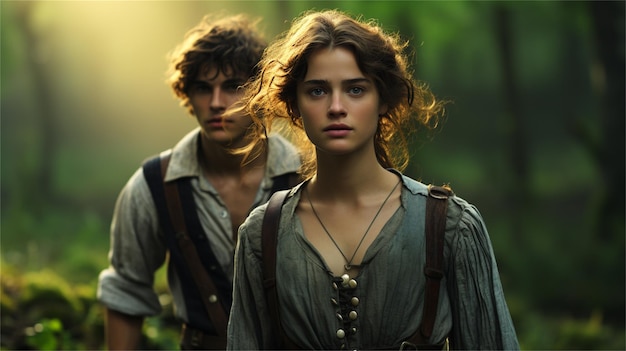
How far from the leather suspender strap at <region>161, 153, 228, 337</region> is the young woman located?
1595mm

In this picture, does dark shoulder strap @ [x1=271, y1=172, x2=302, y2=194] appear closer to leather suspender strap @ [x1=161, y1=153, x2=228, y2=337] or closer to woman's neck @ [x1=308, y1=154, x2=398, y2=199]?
leather suspender strap @ [x1=161, y1=153, x2=228, y2=337]

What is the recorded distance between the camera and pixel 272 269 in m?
4.33

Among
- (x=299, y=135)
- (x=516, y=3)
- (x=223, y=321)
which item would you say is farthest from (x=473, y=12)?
(x=299, y=135)

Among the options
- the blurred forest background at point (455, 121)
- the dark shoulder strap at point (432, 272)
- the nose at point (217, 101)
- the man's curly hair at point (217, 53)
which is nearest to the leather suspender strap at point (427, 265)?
the dark shoulder strap at point (432, 272)

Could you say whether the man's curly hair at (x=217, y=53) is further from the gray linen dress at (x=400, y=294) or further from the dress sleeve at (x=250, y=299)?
the gray linen dress at (x=400, y=294)

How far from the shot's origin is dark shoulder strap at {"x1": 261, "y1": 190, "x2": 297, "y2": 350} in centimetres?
432

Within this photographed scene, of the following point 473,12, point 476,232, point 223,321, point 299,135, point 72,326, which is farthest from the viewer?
point 473,12

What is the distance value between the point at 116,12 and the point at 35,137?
1791mm

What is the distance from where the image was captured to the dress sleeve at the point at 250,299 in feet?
14.4

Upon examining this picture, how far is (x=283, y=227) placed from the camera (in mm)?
4375

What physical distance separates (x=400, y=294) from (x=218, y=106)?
6.77ft

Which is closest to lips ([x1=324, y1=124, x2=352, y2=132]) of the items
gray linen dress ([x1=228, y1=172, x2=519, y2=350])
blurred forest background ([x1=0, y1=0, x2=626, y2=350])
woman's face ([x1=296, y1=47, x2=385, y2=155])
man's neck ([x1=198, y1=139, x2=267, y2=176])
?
woman's face ([x1=296, y1=47, x2=385, y2=155])

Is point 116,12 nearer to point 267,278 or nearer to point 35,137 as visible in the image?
point 35,137

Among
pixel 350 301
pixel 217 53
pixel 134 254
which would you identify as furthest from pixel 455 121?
pixel 350 301
